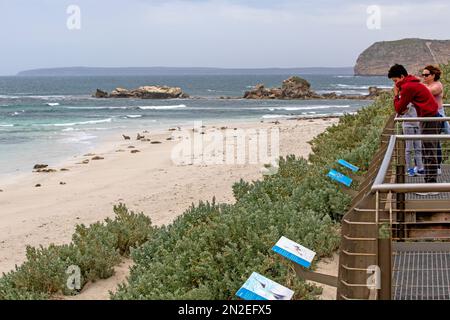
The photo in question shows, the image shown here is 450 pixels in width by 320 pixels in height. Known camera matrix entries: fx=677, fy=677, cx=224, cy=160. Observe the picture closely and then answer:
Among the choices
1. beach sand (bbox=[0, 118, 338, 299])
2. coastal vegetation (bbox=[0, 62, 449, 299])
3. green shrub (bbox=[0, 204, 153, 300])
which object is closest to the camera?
coastal vegetation (bbox=[0, 62, 449, 299])

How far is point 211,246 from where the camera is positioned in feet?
20.2

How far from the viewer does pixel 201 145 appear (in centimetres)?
2859

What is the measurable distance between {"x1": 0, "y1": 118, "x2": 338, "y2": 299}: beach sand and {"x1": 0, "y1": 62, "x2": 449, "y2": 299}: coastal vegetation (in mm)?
506

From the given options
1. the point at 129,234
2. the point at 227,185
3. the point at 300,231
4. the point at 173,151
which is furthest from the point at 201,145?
the point at 300,231

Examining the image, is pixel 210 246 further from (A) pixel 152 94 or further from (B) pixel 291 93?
(A) pixel 152 94

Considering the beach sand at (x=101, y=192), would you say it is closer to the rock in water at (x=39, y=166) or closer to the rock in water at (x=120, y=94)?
the rock in water at (x=39, y=166)

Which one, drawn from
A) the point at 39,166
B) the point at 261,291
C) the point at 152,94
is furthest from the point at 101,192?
the point at 152,94

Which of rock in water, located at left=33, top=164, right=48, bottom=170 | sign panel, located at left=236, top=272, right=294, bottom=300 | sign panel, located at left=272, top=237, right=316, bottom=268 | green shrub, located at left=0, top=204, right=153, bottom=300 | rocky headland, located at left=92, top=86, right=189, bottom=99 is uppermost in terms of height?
sign panel, located at left=272, top=237, right=316, bottom=268

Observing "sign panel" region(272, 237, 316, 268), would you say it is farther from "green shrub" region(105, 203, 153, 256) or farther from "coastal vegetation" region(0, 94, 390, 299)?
"green shrub" region(105, 203, 153, 256)

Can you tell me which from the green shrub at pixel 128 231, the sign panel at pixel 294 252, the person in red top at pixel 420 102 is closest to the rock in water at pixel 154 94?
the green shrub at pixel 128 231

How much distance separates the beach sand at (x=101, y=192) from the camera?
1288 cm

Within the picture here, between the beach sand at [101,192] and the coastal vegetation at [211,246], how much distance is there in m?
0.51

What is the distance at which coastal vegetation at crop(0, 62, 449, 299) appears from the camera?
5559 millimetres

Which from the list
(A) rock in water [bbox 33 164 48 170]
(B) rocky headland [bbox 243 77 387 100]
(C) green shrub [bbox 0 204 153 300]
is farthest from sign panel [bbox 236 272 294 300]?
(B) rocky headland [bbox 243 77 387 100]
